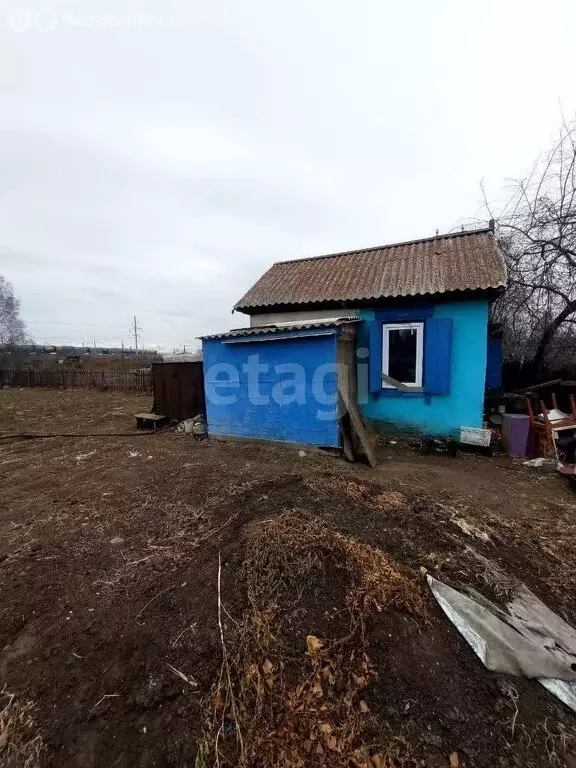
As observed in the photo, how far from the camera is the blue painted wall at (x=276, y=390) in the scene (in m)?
5.85

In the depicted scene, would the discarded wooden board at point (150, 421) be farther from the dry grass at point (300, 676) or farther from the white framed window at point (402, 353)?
the dry grass at point (300, 676)

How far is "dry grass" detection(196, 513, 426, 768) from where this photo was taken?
1.49m

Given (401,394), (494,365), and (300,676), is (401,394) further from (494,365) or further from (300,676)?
(300,676)

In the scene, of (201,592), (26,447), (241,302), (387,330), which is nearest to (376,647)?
(201,592)

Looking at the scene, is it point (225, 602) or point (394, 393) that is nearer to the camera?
point (225, 602)

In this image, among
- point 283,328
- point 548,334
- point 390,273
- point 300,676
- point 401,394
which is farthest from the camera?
point 548,334

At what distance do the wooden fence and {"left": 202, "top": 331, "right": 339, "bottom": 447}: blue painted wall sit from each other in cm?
1063

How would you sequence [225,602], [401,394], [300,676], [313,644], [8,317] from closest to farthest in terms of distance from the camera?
[300,676], [313,644], [225,602], [401,394], [8,317]

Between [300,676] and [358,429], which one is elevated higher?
[358,429]

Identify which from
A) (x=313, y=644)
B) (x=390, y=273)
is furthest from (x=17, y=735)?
(x=390, y=273)

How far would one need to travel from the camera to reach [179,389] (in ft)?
28.2

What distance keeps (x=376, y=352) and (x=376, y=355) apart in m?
0.06

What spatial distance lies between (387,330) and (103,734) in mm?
6545

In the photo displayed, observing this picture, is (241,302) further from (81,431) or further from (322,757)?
(322,757)
